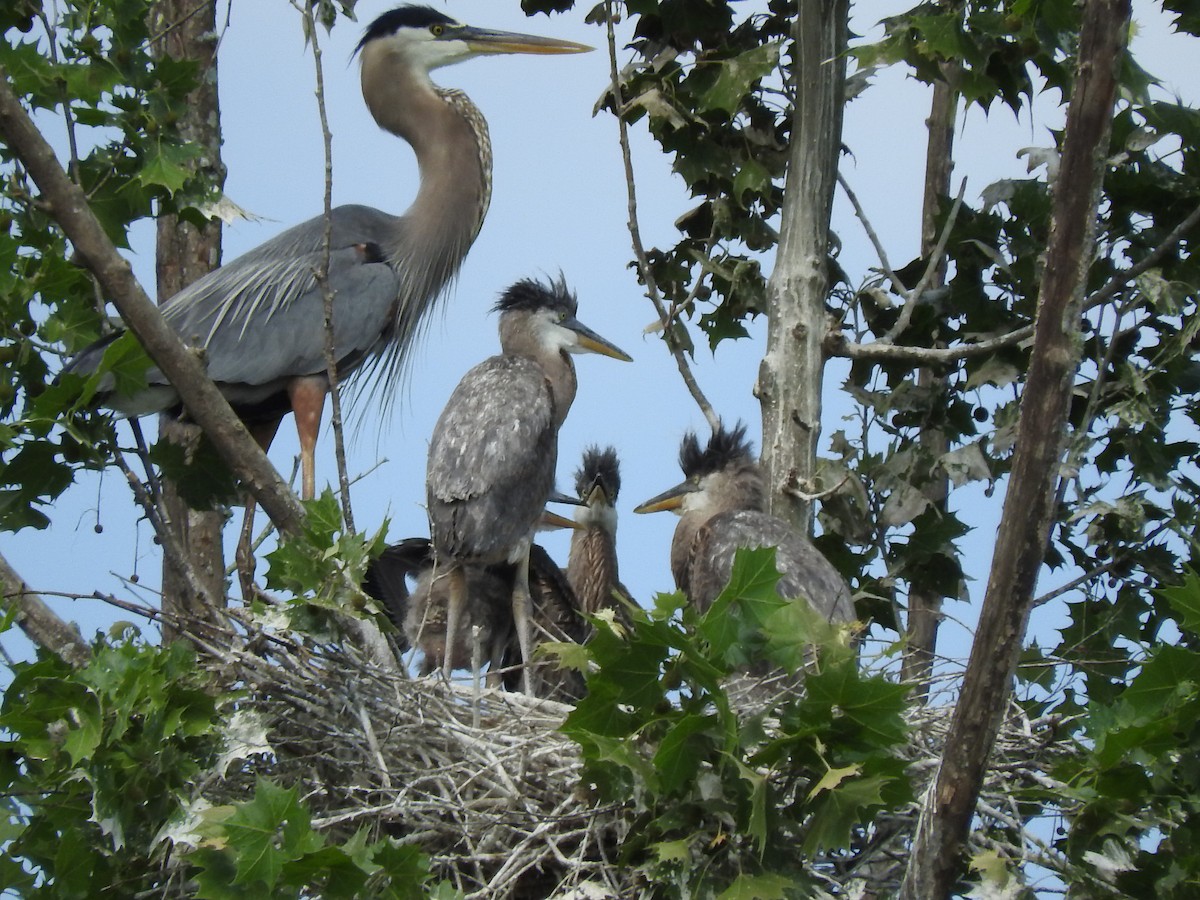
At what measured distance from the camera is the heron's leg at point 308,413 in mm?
4938

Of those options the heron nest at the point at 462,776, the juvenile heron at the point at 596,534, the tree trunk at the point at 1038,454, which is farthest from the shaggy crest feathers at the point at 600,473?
the tree trunk at the point at 1038,454

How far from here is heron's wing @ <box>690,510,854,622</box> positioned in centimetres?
416

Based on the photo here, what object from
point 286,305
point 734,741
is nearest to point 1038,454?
point 734,741

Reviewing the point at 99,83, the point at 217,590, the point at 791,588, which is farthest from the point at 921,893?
the point at 217,590

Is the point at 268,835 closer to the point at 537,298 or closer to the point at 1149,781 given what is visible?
the point at 1149,781

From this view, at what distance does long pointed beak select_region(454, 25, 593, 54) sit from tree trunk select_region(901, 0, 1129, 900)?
3.87 metres

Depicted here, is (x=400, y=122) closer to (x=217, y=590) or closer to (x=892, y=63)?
(x=217, y=590)

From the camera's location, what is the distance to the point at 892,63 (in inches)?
162

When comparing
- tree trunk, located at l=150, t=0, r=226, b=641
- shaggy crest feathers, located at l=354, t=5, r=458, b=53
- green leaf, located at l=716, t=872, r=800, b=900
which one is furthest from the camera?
shaggy crest feathers, located at l=354, t=5, r=458, b=53

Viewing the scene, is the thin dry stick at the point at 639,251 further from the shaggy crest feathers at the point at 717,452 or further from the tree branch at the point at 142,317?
the tree branch at the point at 142,317

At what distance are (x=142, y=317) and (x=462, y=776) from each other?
46.8 inches

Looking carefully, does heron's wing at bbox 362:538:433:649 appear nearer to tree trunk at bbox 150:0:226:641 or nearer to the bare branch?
tree trunk at bbox 150:0:226:641

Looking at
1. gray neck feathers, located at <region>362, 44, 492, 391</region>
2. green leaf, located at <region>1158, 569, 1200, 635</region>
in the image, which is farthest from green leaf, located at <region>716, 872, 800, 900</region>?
gray neck feathers, located at <region>362, 44, 492, 391</region>

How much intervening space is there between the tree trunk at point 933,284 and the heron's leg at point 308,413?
1.84m
